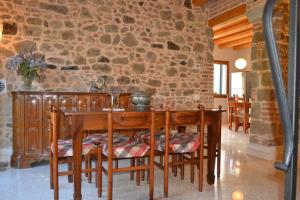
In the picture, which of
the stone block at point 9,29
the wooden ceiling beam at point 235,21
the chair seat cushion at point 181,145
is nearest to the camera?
the chair seat cushion at point 181,145

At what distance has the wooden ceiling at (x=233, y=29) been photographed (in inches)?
207

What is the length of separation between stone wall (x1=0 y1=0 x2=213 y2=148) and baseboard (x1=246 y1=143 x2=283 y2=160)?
1473 millimetres

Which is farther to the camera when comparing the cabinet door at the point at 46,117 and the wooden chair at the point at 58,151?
the cabinet door at the point at 46,117

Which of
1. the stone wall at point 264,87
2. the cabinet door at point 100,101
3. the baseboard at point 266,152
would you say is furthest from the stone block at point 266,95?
the cabinet door at point 100,101

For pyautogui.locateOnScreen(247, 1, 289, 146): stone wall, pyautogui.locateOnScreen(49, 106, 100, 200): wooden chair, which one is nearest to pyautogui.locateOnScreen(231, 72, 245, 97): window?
pyautogui.locateOnScreen(247, 1, 289, 146): stone wall

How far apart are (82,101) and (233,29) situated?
485 centimetres

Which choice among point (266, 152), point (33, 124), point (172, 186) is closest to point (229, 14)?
point (266, 152)

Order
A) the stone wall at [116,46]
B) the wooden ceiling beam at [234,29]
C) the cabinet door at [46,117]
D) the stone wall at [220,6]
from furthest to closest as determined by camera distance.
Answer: the wooden ceiling beam at [234,29] → the stone wall at [220,6] → the stone wall at [116,46] → the cabinet door at [46,117]

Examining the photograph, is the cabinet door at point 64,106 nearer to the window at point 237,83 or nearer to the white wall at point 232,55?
the white wall at point 232,55

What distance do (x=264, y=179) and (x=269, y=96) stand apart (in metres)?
1.58

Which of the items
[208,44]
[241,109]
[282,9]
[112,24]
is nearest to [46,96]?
[112,24]

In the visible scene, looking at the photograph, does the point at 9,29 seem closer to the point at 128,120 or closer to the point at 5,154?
the point at 5,154

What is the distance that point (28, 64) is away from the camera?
404 cm

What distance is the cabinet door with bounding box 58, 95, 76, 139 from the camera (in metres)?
3.92
